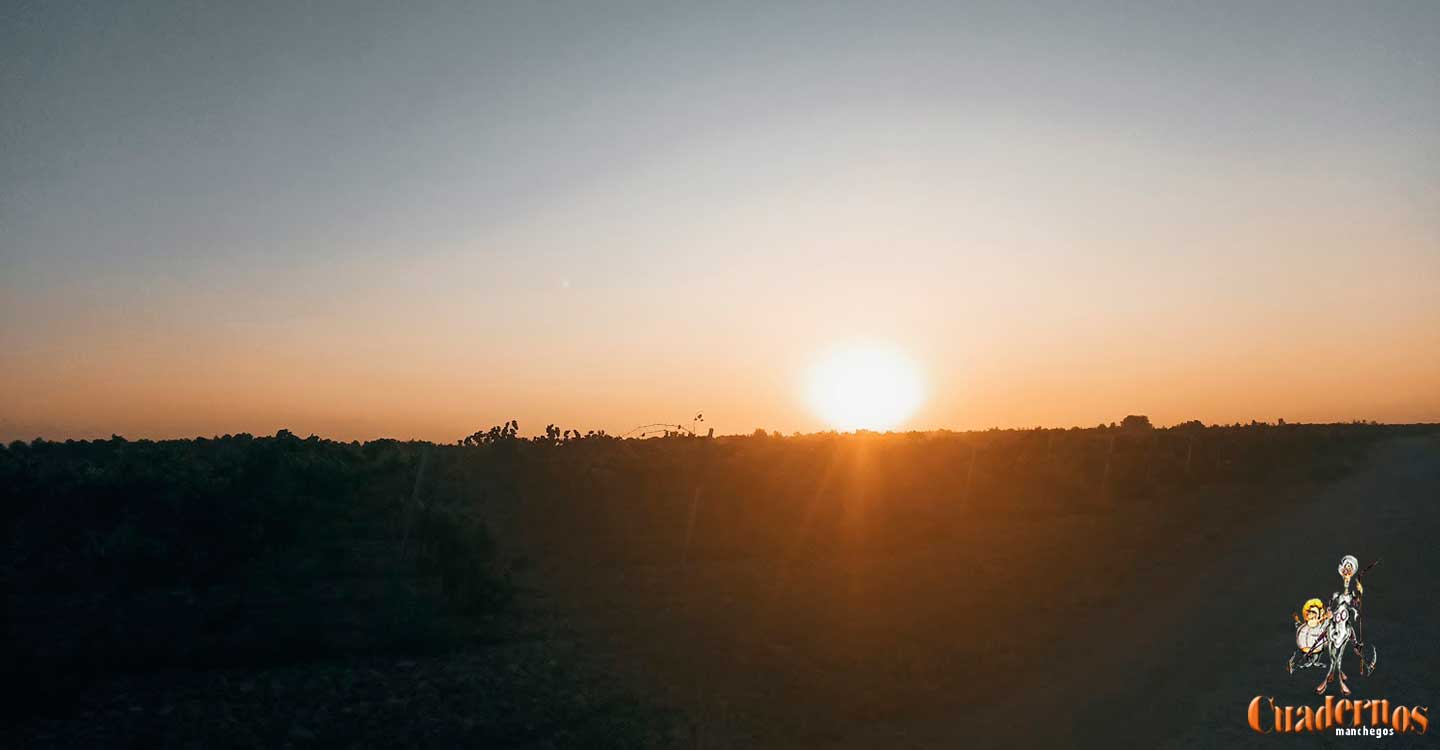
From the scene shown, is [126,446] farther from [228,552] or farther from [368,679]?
[368,679]

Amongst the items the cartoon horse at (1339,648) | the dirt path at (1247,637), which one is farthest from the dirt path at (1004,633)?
the cartoon horse at (1339,648)

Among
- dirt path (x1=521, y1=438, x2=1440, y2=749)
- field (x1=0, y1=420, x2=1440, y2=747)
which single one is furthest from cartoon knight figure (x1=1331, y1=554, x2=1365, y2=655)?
field (x1=0, y1=420, x2=1440, y2=747)

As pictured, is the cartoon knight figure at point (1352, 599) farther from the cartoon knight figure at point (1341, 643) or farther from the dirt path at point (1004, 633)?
the dirt path at point (1004, 633)

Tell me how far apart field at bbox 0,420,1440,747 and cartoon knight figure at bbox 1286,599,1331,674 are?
1.66 ft

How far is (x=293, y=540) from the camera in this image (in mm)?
18062

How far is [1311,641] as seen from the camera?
14.5m

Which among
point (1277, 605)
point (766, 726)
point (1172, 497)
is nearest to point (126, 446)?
point (766, 726)

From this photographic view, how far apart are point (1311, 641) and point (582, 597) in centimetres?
1300

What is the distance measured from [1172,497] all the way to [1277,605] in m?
16.4

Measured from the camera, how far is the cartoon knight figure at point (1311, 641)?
14180 millimetres

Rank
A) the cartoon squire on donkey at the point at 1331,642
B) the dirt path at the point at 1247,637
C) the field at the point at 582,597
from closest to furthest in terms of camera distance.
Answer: the field at the point at 582,597 → the dirt path at the point at 1247,637 → the cartoon squire on donkey at the point at 1331,642

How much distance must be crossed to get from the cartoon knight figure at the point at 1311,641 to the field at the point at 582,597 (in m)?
0.51

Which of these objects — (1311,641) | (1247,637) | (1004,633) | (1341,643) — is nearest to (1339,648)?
(1341,643)

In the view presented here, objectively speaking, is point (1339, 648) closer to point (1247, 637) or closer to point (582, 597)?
point (1247, 637)
